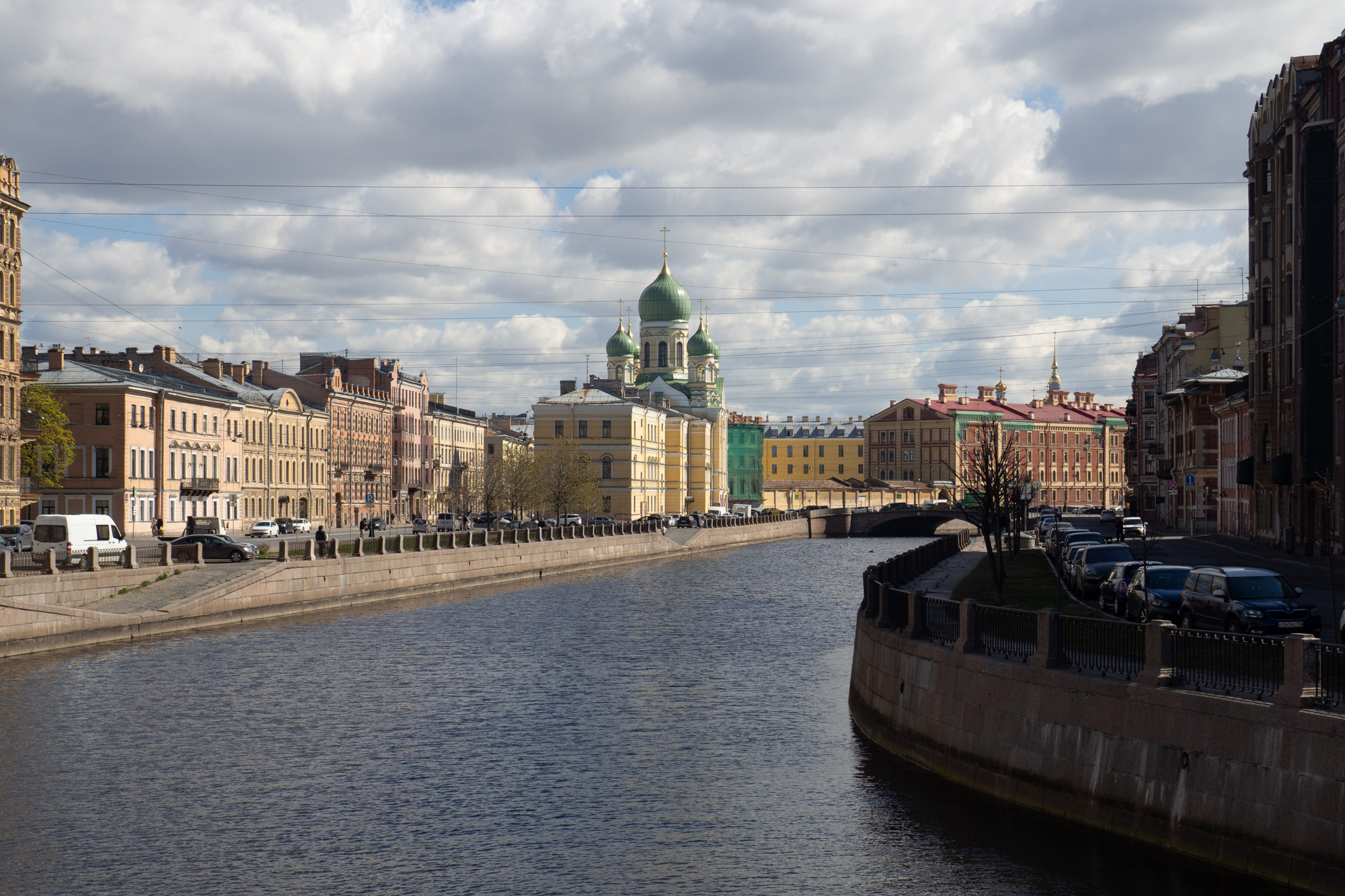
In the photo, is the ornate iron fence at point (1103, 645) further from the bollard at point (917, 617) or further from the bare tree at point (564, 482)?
the bare tree at point (564, 482)

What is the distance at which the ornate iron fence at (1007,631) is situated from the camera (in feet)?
73.0

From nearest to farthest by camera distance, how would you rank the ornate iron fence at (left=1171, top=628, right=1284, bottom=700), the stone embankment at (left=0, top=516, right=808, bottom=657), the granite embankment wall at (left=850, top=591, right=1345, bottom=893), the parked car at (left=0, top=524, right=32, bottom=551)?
the granite embankment wall at (left=850, top=591, right=1345, bottom=893), the ornate iron fence at (left=1171, top=628, right=1284, bottom=700), the stone embankment at (left=0, top=516, right=808, bottom=657), the parked car at (left=0, top=524, right=32, bottom=551)

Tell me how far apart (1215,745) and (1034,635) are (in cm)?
493

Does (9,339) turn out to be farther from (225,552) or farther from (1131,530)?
(1131,530)

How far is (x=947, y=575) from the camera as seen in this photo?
2180 inches

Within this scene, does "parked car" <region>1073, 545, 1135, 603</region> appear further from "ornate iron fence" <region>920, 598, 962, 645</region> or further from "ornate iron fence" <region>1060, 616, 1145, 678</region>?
"ornate iron fence" <region>1060, 616, 1145, 678</region>

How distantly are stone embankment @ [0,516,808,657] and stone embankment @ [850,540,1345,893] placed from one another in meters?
24.8

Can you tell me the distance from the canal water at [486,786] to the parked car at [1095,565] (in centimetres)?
724

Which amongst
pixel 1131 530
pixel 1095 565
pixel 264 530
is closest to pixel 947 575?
pixel 1095 565

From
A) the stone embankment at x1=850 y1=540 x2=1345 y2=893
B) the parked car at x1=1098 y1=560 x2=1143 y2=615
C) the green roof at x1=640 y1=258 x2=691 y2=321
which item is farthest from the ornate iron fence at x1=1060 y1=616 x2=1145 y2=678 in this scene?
the green roof at x1=640 y1=258 x2=691 y2=321

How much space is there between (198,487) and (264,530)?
5.32 metres

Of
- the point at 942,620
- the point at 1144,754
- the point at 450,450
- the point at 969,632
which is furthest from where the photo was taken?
the point at 450,450

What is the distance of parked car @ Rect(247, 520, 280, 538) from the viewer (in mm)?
90188

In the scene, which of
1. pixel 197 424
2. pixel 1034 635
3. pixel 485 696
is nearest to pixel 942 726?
pixel 1034 635
